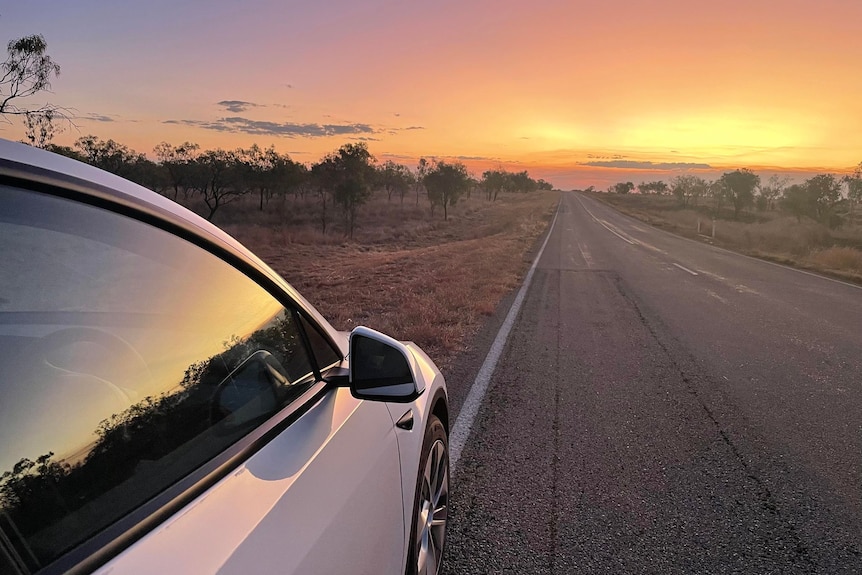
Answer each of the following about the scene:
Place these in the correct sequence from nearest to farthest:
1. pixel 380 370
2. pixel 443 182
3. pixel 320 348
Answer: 1. pixel 380 370
2. pixel 320 348
3. pixel 443 182

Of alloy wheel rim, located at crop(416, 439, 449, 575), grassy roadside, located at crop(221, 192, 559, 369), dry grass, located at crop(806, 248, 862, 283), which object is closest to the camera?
alloy wheel rim, located at crop(416, 439, 449, 575)

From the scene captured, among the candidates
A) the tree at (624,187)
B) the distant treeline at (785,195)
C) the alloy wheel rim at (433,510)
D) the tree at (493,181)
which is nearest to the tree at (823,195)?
the distant treeline at (785,195)

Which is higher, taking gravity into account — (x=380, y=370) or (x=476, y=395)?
(x=380, y=370)

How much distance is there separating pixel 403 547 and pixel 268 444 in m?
0.74

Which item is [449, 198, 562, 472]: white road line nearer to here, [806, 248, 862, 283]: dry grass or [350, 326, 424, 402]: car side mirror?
[350, 326, 424, 402]: car side mirror

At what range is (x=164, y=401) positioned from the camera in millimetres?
1196

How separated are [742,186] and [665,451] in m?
89.9

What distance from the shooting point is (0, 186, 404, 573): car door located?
35.1 inches

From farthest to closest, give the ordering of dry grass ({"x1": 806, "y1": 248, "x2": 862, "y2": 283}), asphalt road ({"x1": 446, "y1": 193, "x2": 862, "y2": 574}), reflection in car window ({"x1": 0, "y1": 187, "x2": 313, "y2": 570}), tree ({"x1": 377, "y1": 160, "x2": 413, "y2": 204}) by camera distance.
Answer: tree ({"x1": 377, "y1": 160, "x2": 413, "y2": 204})
dry grass ({"x1": 806, "y1": 248, "x2": 862, "y2": 283})
asphalt road ({"x1": 446, "y1": 193, "x2": 862, "y2": 574})
reflection in car window ({"x1": 0, "y1": 187, "x2": 313, "y2": 570})

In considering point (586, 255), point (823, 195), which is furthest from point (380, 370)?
point (823, 195)

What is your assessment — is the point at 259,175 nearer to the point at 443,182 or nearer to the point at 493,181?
the point at 443,182

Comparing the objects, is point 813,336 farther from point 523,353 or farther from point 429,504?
point 429,504

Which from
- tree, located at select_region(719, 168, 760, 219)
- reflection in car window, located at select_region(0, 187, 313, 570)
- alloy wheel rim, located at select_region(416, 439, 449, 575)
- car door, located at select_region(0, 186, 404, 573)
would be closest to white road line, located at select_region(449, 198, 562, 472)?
alloy wheel rim, located at select_region(416, 439, 449, 575)

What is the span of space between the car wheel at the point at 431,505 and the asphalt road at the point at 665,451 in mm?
275
